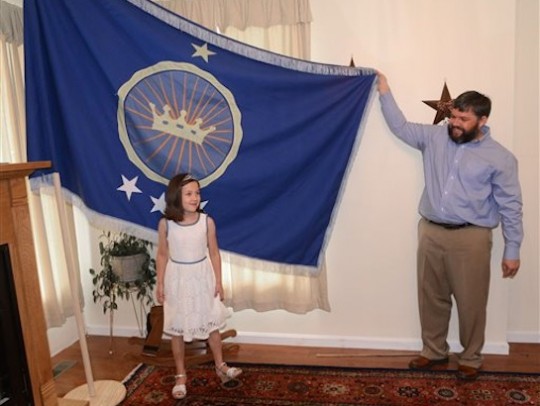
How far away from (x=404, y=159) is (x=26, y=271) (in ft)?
7.45

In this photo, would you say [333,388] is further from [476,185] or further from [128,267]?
[128,267]

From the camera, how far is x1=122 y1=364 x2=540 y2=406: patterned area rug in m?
2.62

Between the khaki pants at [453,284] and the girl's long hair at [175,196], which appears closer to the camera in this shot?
the girl's long hair at [175,196]

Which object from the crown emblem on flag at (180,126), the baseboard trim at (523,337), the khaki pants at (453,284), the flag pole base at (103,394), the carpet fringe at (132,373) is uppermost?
the crown emblem on flag at (180,126)

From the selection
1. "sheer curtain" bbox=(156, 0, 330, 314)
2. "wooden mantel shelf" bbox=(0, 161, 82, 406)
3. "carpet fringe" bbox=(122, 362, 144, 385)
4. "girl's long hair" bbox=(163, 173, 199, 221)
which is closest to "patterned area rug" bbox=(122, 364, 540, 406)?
"carpet fringe" bbox=(122, 362, 144, 385)

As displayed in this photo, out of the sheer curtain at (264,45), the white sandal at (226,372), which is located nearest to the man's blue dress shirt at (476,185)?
the sheer curtain at (264,45)

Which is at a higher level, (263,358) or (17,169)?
(17,169)

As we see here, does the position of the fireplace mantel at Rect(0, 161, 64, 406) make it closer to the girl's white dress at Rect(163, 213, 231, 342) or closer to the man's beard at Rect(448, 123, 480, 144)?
the girl's white dress at Rect(163, 213, 231, 342)

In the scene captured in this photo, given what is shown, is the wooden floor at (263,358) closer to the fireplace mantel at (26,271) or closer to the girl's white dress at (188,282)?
the girl's white dress at (188,282)

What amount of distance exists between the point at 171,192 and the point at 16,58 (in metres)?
1.43

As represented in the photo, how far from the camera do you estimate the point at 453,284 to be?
9.23 ft

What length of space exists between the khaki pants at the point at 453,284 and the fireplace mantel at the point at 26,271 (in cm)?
215

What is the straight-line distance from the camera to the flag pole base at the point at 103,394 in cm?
265

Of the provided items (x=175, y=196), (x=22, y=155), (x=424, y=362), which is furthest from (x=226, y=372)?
(x=22, y=155)
